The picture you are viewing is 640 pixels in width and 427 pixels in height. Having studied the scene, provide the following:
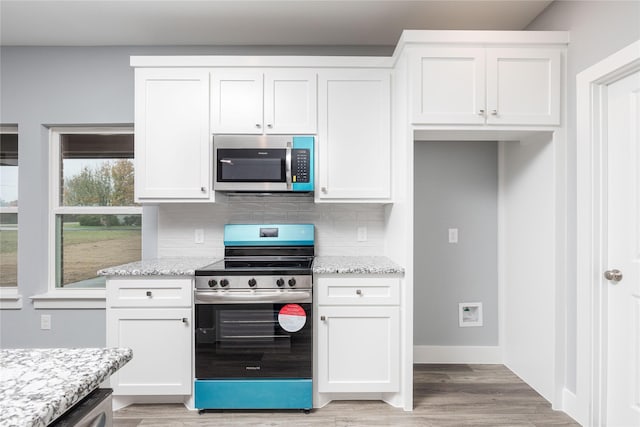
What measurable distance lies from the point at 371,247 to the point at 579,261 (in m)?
1.41

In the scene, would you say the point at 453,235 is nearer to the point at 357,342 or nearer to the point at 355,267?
the point at 355,267

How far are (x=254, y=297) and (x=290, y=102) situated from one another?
4.57ft

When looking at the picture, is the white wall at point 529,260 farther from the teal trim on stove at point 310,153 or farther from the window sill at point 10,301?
the window sill at point 10,301

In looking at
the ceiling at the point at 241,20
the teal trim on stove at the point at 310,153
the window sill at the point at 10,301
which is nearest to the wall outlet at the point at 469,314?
the teal trim on stove at the point at 310,153

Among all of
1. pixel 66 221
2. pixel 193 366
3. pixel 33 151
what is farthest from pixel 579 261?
pixel 33 151

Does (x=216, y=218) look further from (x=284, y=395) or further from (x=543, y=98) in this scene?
(x=543, y=98)

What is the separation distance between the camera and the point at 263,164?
2578mm

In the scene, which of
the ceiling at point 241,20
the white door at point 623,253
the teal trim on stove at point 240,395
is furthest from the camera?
the ceiling at point 241,20

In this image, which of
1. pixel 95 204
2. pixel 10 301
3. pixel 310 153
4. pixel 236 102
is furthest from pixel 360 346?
pixel 10 301

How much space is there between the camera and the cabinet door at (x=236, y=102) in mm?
2592

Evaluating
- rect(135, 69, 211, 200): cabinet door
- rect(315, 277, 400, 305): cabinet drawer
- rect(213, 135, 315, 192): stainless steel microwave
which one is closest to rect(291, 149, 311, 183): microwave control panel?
rect(213, 135, 315, 192): stainless steel microwave

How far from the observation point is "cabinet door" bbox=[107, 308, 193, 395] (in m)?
2.29

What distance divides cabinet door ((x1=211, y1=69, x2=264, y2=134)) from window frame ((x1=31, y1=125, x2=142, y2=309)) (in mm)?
1006

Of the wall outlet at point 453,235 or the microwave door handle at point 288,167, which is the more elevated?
the microwave door handle at point 288,167
